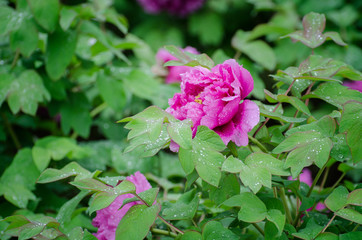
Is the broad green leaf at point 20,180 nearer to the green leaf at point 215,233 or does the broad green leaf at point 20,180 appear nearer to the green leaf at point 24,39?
the green leaf at point 24,39

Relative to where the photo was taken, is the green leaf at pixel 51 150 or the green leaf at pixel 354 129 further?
the green leaf at pixel 51 150

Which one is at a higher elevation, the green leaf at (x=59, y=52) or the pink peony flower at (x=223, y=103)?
the pink peony flower at (x=223, y=103)

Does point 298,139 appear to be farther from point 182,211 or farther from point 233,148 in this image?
point 182,211

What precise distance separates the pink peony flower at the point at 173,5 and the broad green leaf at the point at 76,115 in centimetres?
142

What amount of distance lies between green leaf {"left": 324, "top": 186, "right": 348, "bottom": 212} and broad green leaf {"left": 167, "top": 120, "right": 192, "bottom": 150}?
257 mm

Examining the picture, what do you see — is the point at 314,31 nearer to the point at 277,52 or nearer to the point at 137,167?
the point at 137,167

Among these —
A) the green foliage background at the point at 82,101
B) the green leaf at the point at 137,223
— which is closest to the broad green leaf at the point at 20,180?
the green foliage background at the point at 82,101

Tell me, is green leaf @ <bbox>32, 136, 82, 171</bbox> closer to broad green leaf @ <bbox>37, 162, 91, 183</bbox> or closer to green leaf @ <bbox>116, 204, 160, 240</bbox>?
broad green leaf @ <bbox>37, 162, 91, 183</bbox>

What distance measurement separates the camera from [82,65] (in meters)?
1.35

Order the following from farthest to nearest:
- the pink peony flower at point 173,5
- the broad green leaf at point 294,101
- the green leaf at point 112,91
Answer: the pink peony flower at point 173,5, the green leaf at point 112,91, the broad green leaf at point 294,101

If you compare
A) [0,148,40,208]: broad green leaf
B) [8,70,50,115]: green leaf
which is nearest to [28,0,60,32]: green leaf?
[8,70,50,115]: green leaf

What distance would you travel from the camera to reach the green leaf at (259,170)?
1.91ft

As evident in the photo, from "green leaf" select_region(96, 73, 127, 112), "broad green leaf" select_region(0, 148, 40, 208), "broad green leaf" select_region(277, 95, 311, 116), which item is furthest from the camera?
"green leaf" select_region(96, 73, 127, 112)

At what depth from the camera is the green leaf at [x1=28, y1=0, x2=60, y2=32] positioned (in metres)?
1.14
